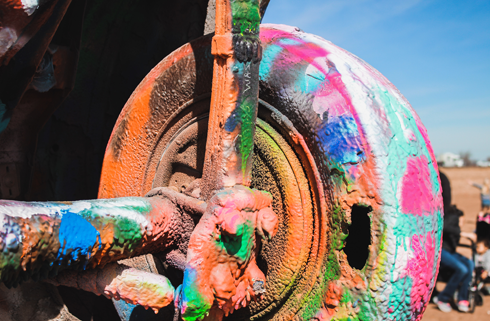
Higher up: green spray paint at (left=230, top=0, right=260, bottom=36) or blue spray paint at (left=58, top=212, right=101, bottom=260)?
green spray paint at (left=230, top=0, right=260, bottom=36)

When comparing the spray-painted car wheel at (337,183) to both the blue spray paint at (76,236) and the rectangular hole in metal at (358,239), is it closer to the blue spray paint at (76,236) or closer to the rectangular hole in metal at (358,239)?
the rectangular hole in metal at (358,239)

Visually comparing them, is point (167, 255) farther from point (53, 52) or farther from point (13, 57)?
point (53, 52)

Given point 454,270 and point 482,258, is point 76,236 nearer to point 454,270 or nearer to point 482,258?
point 454,270

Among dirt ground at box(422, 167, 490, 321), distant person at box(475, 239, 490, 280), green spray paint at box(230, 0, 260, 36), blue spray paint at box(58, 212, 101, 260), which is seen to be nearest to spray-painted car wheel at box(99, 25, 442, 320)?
green spray paint at box(230, 0, 260, 36)

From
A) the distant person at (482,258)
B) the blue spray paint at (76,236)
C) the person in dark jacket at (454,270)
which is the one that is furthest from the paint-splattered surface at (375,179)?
the distant person at (482,258)

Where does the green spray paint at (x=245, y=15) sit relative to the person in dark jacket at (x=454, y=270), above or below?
above

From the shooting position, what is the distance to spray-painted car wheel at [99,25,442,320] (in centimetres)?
82

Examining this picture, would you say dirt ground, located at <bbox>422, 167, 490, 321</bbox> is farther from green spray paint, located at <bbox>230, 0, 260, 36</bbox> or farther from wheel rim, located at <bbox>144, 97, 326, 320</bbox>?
green spray paint, located at <bbox>230, 0, 260, 36</bbox>

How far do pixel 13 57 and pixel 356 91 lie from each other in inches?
35.3

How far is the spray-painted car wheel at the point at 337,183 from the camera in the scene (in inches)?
32.1

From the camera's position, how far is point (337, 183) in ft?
2.87

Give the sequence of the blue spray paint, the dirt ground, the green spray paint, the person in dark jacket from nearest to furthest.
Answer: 1. the blue spray paint
2. the green spray paint
3. the dirt ground
4. the person in dark jacket

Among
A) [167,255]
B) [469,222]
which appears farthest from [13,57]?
[469,222]

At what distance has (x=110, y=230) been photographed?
0.87m
